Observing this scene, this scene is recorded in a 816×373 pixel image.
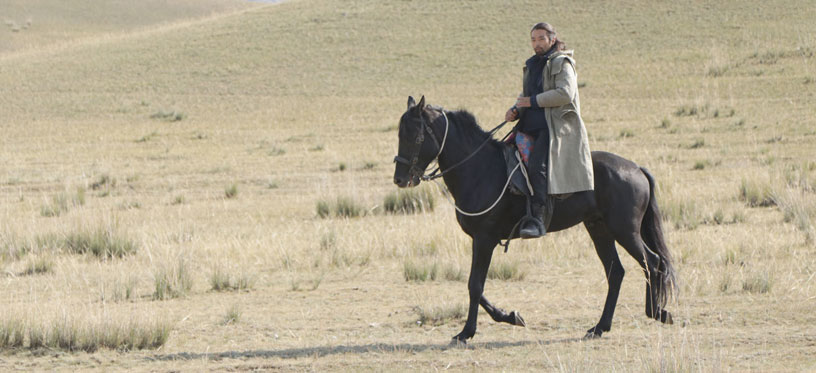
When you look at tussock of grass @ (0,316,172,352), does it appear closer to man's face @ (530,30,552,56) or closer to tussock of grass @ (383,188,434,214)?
man's face @ (530,30,552,56)

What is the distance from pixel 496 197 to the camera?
745cm

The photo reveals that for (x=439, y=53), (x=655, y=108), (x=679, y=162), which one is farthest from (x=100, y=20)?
(x=679, y=162)

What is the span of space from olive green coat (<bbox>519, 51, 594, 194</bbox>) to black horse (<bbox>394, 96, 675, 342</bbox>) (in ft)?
0.84

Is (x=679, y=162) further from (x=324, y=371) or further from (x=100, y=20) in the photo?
(x=100, y=20)

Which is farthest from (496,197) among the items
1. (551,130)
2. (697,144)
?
(697,144)

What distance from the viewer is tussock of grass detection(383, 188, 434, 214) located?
618 inches

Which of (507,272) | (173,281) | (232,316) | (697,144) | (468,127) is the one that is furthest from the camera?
(697,144)

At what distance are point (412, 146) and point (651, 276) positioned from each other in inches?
87.1

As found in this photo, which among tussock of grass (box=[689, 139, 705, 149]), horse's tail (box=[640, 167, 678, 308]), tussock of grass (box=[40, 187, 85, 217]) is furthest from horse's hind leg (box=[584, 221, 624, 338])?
tussock of grass (box=[689, 139, 705, 149])

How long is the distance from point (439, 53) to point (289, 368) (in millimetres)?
40182

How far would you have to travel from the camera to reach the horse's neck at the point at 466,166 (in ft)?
24.7

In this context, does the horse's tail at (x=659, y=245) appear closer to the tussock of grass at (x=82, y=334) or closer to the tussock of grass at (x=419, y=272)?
the tussock of grass at (x=419, y=272)

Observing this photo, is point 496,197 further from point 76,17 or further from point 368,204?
point 76,17

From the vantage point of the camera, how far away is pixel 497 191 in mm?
7484
